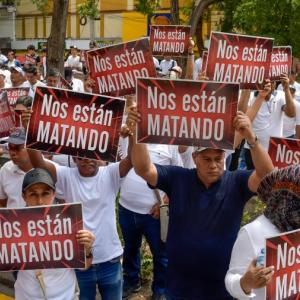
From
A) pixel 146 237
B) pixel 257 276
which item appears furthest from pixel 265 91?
pixel 257 276

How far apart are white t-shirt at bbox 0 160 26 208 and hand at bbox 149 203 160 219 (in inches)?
44.8

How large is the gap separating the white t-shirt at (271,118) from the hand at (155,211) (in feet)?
8.28

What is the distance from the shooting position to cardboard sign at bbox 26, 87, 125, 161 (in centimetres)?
385

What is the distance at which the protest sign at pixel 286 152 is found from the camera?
14.0 ft

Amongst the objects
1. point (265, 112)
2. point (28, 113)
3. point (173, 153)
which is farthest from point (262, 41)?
point (28, 113)

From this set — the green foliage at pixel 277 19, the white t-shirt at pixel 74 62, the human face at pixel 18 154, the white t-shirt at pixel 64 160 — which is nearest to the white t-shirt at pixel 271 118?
the white t-shirt at pixel 64 160

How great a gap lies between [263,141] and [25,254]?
438 centimetres

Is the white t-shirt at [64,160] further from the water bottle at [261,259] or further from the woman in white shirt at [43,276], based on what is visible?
the water bottle at [261,259]

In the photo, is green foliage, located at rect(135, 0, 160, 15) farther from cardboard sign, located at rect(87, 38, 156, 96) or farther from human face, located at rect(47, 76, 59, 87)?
cardboard sign, located at rect(87, 38, 156, 96)

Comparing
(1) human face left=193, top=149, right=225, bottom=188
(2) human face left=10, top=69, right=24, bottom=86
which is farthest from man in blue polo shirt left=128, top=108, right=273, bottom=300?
(2) human face left=10, top=69, right=24, bottom=86

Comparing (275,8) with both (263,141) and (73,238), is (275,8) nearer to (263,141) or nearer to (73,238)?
(263,141)

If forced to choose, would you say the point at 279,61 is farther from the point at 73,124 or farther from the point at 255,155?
the point at 255,155

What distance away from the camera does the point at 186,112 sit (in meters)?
3.57

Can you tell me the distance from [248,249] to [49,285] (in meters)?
1.29
